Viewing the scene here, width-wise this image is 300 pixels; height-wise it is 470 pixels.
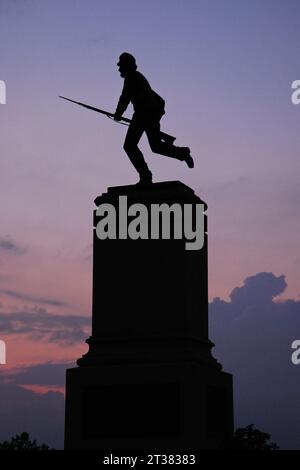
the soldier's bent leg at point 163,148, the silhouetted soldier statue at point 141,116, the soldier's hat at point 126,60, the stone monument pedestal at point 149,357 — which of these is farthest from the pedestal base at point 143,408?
the soldier's hat at point 126,60

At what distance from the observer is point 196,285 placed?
1788cm

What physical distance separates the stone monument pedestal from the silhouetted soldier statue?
88 centimetres

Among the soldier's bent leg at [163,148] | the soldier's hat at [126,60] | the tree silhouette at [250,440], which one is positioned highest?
the soldier's hat at [126,60]

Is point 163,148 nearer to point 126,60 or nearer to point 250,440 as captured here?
point 126,60

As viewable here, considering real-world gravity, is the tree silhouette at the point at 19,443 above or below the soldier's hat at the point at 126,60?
below

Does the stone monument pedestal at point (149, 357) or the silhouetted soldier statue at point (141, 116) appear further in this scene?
the silhouetted soldier statue at point (141, 116)

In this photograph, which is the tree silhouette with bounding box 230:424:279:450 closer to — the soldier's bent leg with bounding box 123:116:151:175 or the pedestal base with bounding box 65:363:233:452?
the pedestal base with bounding box 65:363:233:452

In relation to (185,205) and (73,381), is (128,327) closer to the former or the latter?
(73,381)

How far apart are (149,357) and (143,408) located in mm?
909

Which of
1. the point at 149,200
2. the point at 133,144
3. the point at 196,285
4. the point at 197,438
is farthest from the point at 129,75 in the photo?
the point at 197,438

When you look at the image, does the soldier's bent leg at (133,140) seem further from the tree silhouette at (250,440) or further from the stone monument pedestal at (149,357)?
the tree silhouette at (250,440)

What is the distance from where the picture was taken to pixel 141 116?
18688 millimetres

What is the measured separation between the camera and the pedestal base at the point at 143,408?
54.3ft

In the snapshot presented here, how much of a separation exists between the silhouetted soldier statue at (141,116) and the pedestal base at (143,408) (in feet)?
12.8
